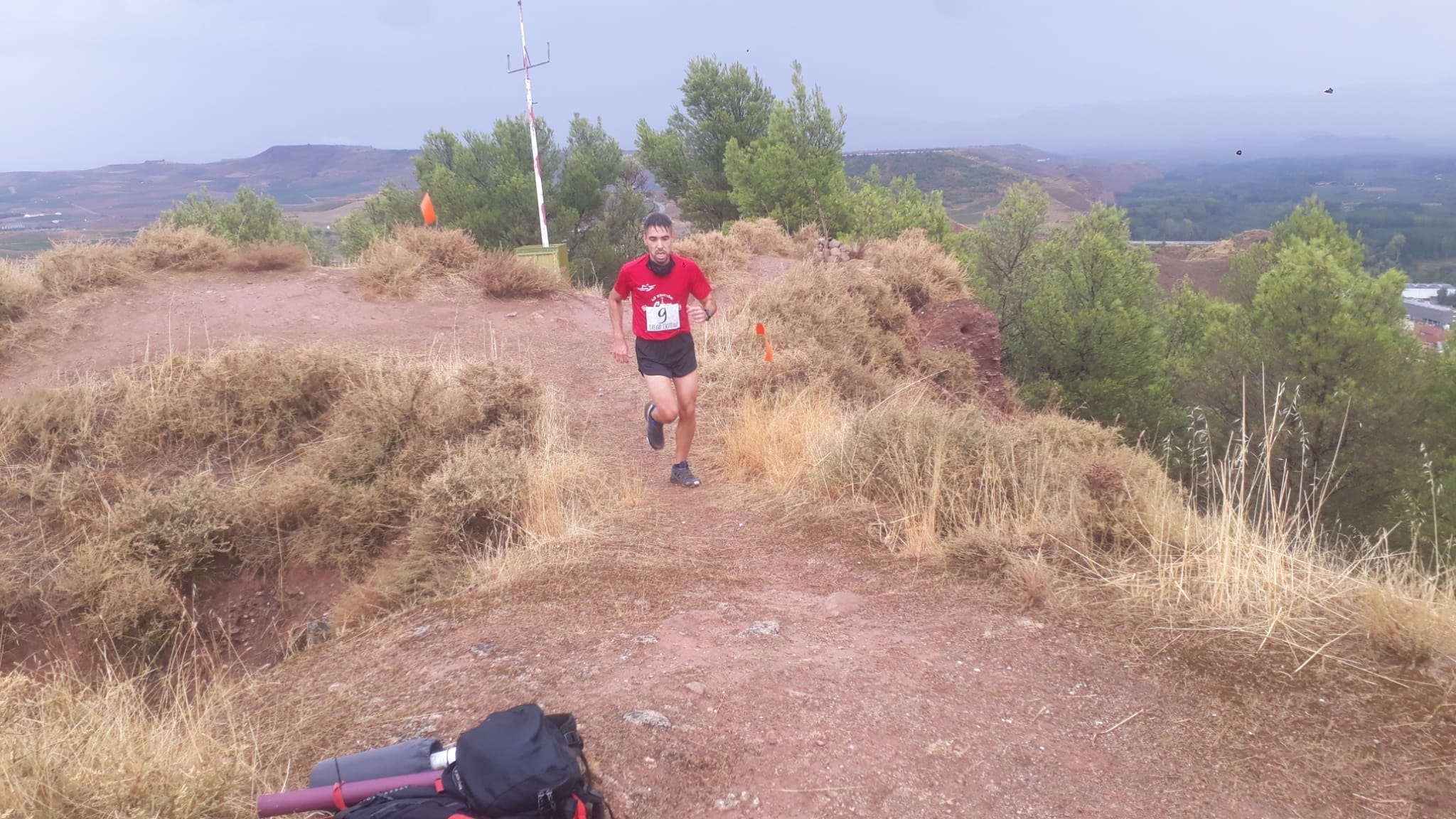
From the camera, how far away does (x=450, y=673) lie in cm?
313

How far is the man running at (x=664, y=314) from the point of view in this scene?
4996 millimetres

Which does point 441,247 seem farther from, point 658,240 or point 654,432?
point 658,240

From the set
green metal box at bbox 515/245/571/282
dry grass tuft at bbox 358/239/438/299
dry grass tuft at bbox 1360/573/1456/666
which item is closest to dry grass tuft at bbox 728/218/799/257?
green metal box at bbox 515/245/571/282

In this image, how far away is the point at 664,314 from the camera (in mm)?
5039

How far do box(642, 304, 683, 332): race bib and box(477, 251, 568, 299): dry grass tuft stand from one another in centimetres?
593

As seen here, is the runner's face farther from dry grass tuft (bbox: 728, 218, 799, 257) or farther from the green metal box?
dry grass tuft (bbox: 728, 218, 799, 257)

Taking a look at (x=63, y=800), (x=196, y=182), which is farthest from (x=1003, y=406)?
(x=196, y=182)

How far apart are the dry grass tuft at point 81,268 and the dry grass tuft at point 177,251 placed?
263mm

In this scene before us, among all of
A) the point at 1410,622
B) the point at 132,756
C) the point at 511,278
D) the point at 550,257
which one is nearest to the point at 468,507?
the point at 132,756

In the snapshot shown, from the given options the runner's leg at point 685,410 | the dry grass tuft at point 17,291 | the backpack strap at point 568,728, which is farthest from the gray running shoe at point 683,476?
the dry grass tuft at point 17,291

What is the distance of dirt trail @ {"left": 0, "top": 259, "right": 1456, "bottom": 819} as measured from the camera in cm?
233

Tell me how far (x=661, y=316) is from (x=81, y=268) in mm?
7465

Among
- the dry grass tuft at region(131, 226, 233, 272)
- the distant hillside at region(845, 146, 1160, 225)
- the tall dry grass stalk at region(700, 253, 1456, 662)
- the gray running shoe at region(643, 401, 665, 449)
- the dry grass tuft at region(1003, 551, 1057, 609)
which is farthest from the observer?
the distant hillside at region(845, 146, 1160, 225)

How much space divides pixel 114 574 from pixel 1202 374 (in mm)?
20203
